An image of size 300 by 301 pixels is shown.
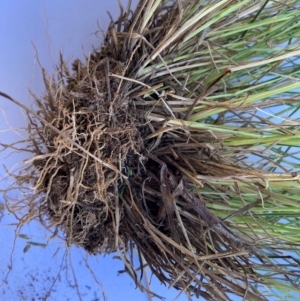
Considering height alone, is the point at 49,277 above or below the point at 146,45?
below

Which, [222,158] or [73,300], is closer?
[222,158]

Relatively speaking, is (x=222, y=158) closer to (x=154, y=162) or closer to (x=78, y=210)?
(x=154, y=162)

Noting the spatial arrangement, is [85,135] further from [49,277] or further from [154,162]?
[49,277]

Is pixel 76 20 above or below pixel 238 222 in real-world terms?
above

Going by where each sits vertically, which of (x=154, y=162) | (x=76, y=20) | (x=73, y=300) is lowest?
(x=73, y=300)

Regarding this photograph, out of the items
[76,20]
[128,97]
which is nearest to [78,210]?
[128,97]

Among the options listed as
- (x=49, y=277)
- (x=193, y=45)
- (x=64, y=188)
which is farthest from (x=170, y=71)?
(x=49, y=277)
